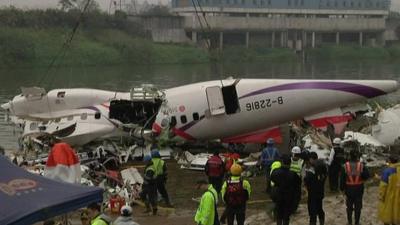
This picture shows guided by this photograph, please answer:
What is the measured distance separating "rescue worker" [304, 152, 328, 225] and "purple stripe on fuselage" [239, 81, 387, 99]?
8.94 metres

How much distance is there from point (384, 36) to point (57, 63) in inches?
3121

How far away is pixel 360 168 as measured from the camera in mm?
12188

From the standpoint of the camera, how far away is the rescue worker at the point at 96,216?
28.3 ft

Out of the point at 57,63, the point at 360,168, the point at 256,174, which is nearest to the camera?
the point at 360,168

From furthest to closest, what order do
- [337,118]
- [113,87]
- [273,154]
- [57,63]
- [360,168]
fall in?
1. [57,63]
2. [113,87]
3. [337,118]
4. [273,154]
5. [360,168]

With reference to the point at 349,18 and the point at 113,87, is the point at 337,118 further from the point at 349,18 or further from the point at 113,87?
the point at 349,18

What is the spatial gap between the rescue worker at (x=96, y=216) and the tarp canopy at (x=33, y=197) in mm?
219

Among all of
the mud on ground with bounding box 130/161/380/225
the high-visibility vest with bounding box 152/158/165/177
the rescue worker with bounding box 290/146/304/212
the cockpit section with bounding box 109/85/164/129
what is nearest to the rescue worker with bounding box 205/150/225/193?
the mud on ground with bounding box 130/161/380/225

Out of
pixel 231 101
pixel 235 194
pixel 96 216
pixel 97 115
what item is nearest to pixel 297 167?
pixel 235 194

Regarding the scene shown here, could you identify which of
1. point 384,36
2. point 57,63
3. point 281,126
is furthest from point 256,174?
point 384,36

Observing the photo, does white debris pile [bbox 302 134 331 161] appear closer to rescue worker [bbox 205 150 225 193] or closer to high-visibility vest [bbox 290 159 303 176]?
rescue worker [bbox 205 150 225 193]

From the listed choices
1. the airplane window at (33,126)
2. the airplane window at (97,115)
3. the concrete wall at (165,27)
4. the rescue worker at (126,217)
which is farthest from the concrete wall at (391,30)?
the rescue worker at (126,217)

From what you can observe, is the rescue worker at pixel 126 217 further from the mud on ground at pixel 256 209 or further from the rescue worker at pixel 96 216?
the mud on ground at pixel 256 209

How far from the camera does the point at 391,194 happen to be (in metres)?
11.4
